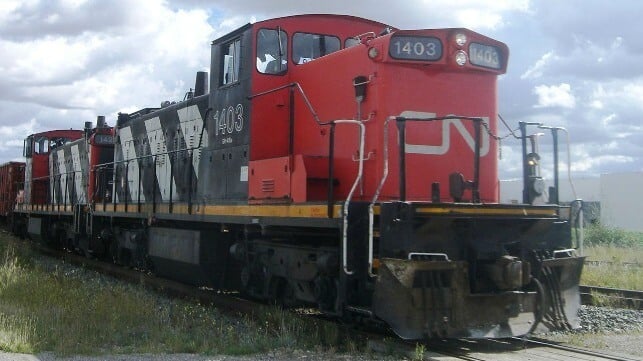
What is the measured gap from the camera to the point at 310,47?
26.9 feet

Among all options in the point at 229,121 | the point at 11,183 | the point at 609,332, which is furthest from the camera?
the point at 11,183

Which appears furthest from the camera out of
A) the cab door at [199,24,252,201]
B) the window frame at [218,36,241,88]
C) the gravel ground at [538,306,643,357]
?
the window frame at [218,36,241,88]

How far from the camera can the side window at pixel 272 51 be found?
793 centimetres

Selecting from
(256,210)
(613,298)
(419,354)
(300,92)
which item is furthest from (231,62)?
(613,298)

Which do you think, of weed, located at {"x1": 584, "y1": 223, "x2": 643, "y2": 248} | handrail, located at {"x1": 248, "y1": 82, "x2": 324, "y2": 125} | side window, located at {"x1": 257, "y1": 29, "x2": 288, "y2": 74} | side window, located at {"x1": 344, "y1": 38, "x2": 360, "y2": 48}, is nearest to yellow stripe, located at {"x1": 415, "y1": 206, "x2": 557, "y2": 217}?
handrail, located at {"x1": 248, "y1": 82, "x2": 324, "y2": 125}

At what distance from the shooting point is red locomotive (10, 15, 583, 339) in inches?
235

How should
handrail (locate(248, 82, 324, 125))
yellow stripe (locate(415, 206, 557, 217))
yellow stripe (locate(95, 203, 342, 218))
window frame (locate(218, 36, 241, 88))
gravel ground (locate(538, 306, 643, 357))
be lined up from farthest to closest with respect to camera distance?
window frame (locate(218, 36, 241, 88))
handrail (locate(248, 82, 324, 125))
gravel ground (locate(538, 306, 643, 357))
yellow stripe (locate(95, 203, 342, 218))
yellow stripe (locate(415, 206, 557, 217))

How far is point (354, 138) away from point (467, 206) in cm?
163

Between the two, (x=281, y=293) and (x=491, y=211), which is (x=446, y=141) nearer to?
(x=491, y=211)

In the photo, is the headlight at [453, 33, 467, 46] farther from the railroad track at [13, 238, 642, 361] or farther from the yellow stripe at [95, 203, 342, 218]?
the railroad track at [13, 238, 642, 361]

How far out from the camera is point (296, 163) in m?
7.10

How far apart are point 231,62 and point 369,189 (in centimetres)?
282

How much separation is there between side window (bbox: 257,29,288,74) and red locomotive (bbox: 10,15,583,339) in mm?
14

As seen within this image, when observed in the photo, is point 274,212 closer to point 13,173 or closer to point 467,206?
point 467,206
